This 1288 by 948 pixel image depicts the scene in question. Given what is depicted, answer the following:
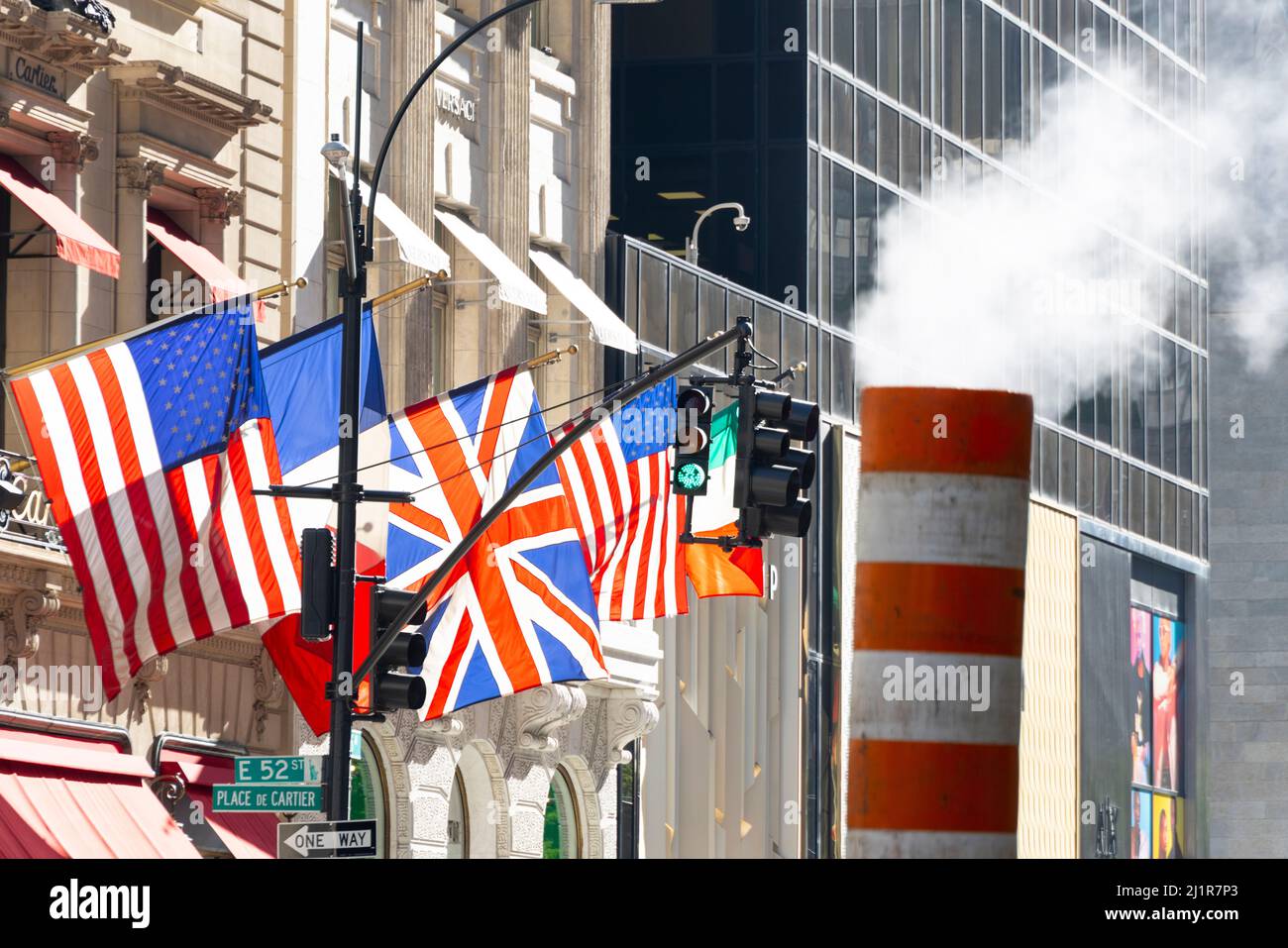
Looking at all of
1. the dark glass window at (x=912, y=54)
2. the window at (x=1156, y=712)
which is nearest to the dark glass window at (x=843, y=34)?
the dark glass window at (x=912, y=54)

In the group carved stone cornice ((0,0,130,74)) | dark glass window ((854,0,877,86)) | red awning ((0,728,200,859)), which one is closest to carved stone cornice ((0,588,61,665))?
red awning ((0,728,200,859))

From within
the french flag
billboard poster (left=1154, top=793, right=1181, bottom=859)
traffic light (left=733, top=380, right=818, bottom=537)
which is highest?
the french flag

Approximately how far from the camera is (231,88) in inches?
1035

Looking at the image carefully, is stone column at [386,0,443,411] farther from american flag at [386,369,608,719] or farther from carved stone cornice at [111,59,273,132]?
american flag at [386,369,608,719]

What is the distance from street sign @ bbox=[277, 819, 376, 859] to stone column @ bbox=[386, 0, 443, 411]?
43.7ft

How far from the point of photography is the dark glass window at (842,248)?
4550 centimetres

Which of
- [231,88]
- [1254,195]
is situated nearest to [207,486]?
[231,88]

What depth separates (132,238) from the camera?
24.1m

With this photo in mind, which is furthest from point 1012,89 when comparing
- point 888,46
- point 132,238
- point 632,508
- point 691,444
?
point 691,444

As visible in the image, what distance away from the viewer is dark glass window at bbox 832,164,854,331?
149ft

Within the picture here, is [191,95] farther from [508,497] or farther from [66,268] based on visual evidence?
[508,497]

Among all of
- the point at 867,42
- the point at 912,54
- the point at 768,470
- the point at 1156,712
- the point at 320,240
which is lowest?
the point at 1156,712

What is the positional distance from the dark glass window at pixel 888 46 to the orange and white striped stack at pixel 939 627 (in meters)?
43.5

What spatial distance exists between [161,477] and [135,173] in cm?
552
